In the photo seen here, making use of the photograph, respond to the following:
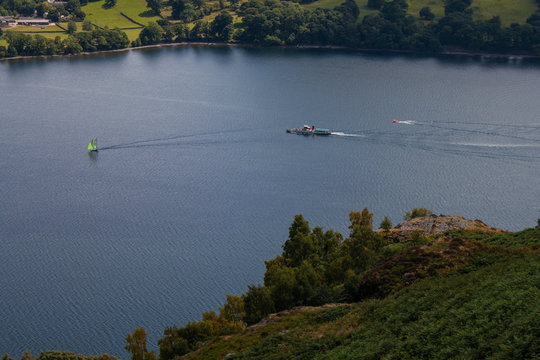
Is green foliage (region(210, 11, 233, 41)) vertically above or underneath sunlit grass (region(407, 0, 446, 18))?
underneath

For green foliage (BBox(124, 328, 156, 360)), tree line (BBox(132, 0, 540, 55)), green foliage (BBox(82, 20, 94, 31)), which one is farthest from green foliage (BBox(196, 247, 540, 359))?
green foliage (BBox(82, 20, 94, 31))

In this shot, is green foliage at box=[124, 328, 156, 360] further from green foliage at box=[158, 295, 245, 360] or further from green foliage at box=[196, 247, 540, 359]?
green foliage at box=[196, 247, 540, 359]

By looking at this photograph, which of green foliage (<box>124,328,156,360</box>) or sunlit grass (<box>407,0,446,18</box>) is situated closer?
green foliage (<box>124,328,156,360</box>)

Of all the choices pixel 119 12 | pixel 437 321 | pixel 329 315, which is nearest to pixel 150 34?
pixel 119 12

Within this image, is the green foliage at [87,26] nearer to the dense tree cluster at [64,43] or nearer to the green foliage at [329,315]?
the dense tree cluster at [64,43]

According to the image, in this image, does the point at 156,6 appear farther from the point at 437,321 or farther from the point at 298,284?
the point at 437,321

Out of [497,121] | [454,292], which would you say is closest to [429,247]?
[454,292]
